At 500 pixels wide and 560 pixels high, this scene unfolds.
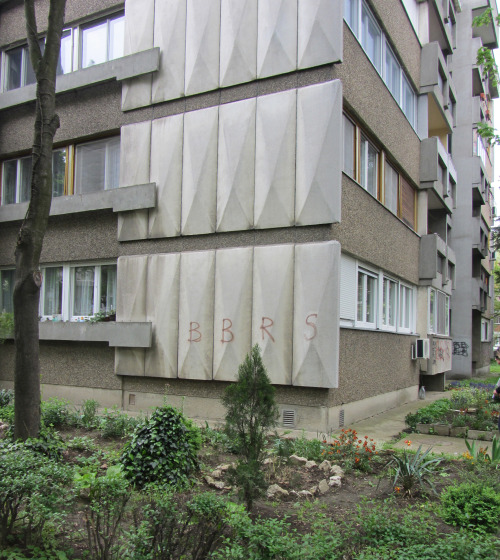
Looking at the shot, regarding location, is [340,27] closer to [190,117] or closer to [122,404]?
[190,117]

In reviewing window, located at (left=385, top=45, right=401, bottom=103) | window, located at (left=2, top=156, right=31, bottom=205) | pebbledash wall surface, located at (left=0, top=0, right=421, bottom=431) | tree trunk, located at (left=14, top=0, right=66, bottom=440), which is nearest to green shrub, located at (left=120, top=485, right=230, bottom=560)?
tree trunk, located at (left=14, top=0, right=66, bottom=440)

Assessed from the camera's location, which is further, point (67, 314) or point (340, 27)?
point (67, 314)

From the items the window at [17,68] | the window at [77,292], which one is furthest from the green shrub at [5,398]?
the window at [17,68]

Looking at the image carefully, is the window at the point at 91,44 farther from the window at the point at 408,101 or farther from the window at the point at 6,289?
the window at the point at 408,101

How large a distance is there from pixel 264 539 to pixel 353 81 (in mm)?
9015

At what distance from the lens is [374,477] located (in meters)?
6.26

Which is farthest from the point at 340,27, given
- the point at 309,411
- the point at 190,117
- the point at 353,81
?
the point at 309,411

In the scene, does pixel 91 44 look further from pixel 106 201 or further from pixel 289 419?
pixel 289 419

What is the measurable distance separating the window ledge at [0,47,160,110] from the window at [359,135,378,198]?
462 cm

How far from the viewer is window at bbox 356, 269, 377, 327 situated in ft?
37.2

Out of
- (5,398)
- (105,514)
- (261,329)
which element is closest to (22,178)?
(5,398)

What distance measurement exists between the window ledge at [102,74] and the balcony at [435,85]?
343 inches

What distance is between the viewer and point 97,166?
1299 cm

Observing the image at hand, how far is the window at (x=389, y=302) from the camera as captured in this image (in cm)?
1308
